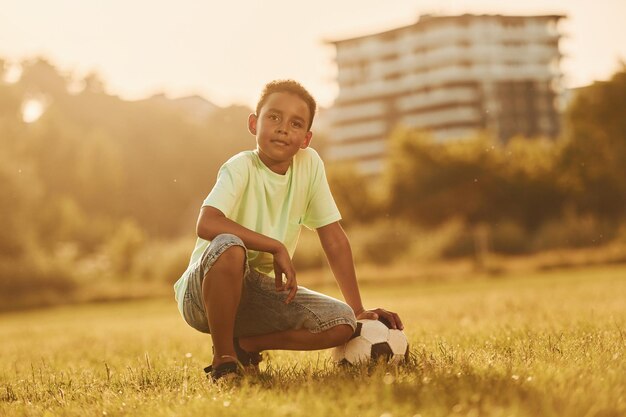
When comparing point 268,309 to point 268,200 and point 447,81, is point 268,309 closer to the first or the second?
point 268,200

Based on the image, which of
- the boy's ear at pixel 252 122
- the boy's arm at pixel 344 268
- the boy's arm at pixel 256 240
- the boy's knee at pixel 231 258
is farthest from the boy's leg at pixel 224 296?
the boy's ear at pixel 252 122

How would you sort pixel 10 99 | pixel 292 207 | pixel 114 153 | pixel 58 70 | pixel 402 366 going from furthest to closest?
pixel 58 70 < pixel 114 153 < pixel 10 99 < pixel 292 207 < pixel 402 366

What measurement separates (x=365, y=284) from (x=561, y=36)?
274 feet

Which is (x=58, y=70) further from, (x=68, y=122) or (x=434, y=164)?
(x=434, y=164)

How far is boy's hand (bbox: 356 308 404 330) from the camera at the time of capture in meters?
4.32

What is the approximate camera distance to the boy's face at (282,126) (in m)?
4.20

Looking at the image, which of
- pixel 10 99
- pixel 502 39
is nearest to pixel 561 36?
pixel 502 39

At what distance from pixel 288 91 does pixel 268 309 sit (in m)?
1.16

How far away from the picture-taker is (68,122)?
6088 cm

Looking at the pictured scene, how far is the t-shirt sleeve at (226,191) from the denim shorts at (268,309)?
0.29m

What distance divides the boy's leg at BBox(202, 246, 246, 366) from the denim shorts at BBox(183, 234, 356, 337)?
126 mm

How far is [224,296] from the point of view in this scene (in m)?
3.86

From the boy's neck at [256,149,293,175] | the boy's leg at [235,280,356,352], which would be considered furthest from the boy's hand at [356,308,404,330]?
the boy's neck at [256,149,293,175]

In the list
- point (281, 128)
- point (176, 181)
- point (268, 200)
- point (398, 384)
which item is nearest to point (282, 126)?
point (281, 128)
